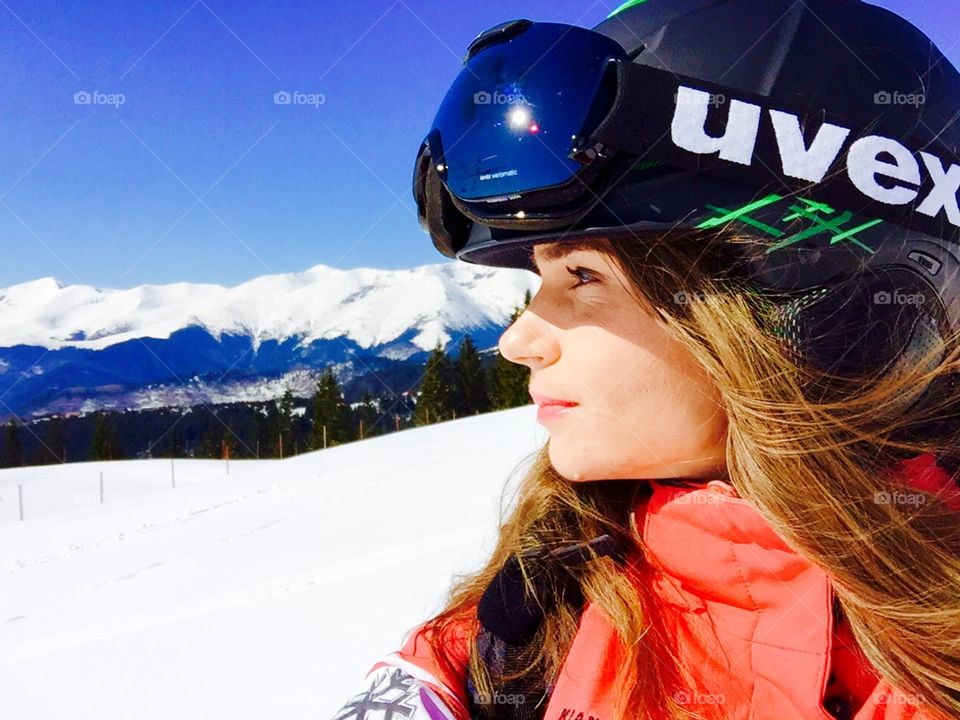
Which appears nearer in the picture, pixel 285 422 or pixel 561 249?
pixel 561 249

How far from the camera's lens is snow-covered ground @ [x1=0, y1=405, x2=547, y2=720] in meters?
2.86

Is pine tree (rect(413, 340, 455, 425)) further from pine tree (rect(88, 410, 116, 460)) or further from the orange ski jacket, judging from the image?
the orange ski jacket

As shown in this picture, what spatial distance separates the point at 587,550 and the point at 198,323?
705ft

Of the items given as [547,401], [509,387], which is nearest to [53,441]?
[509,387]

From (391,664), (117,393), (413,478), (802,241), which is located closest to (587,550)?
(391,664)

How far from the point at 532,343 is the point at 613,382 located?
0.16 m

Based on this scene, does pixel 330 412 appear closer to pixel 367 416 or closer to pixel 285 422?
pixel 367 416

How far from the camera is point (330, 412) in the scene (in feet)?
144

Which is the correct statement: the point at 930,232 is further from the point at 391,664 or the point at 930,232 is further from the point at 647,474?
the point at 391,664

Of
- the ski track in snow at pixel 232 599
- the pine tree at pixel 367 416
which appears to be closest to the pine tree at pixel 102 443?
the pine tree at pixel 367 416

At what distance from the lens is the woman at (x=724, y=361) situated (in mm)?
1001

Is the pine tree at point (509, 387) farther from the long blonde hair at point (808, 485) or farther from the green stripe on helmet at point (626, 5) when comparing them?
the long blonde hair at point (808, 485)

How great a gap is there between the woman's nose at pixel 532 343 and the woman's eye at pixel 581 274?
0.09 metres

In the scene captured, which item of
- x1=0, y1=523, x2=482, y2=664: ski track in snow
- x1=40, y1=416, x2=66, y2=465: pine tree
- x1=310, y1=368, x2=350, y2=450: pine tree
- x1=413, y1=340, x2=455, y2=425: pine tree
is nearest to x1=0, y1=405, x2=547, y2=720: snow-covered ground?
x1=0, y1=523, x2=482, y2=664: ski track in snow
